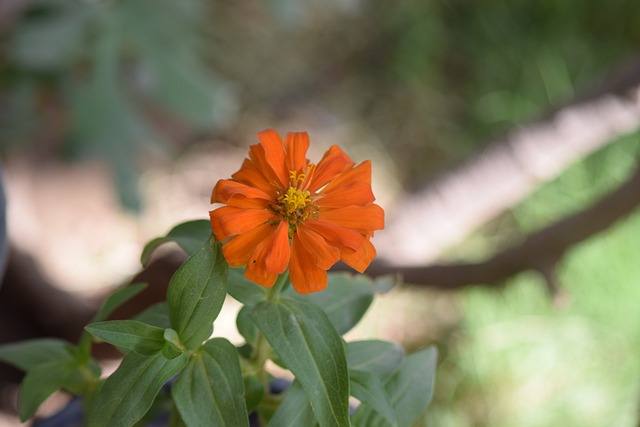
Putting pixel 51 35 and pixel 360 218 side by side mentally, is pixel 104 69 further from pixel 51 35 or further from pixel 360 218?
pixel 360 218

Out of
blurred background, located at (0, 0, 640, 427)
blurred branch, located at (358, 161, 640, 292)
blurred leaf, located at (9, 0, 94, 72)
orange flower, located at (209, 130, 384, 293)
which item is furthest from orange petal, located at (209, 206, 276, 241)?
blurred leaf, located at (9, 0, 94, 72)

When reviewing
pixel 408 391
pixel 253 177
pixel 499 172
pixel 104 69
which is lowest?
pixel 408 391

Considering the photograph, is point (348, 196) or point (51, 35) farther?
point (51, 35)

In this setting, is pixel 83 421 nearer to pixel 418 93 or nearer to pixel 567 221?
pixel 567 221

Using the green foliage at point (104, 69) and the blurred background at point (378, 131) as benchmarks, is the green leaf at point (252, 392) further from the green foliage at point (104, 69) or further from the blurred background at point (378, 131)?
the green foliage at point (104, 69)

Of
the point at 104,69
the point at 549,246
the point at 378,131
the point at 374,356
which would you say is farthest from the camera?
the point at 378,131

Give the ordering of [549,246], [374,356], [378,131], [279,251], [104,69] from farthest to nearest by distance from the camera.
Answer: [378,131] → [104,69] → [549,246] → [374,356] → [279,251]

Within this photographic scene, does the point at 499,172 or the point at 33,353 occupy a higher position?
the point at 499,172

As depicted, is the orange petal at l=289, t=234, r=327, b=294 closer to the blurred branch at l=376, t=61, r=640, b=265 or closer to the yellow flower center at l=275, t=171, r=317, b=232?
the yellow flower center at l=275, t=171, r=317, b=232

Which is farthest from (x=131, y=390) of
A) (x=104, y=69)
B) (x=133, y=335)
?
(x=104, y=69)
